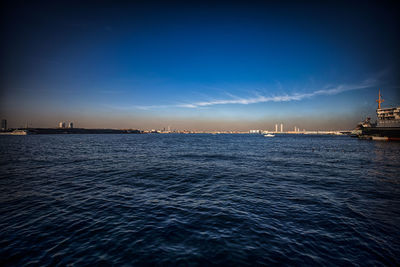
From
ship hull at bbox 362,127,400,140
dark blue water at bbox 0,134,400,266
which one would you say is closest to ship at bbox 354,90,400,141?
ship hull at bbox 362,127,400,140

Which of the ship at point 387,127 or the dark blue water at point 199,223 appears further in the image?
the ship at point 387,127

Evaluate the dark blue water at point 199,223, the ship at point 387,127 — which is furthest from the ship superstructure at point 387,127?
the dark blue water at point 199,223

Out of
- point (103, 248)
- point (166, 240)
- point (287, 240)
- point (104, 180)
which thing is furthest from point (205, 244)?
point (104, 180)

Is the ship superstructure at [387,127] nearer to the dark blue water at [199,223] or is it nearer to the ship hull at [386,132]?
the ship hull at [386,132]

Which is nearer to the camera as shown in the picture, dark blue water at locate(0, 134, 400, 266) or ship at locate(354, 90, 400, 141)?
dark blue water at locate(0, 134, 400, 266)

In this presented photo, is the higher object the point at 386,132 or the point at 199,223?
the point at 386,132

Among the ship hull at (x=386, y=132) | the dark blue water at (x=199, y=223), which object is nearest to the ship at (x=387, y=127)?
the ship hull at (x=386, y=132)

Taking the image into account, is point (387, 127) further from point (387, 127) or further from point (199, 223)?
point (199, 223)

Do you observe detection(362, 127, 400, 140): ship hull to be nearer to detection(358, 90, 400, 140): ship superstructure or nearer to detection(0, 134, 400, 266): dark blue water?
detection(358, 90, 400, 140): ship superstructure

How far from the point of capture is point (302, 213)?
10008 mm

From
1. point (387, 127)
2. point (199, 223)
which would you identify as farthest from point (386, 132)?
point (199, 223)

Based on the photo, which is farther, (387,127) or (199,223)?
(387,127)

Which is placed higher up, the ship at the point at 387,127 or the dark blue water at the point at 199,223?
the ship at the point at 387,127

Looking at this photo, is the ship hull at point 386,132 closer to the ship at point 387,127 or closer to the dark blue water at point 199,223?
the ship at point 387,127
